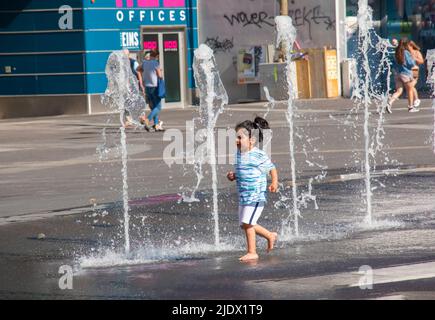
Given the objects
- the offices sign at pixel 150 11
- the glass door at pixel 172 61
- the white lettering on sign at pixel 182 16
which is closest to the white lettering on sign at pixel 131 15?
the offices sign at pixel 150 11

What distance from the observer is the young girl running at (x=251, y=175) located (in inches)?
420

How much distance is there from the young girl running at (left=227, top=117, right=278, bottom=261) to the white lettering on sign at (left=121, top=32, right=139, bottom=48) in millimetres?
24706

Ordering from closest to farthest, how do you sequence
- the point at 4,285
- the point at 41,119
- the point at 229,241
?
the point at 4,285
the point at 229,241
the point at 41,119

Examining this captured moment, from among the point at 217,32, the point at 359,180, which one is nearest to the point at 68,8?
the point at 217,32

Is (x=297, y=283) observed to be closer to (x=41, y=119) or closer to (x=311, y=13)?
(x=41, y=119)

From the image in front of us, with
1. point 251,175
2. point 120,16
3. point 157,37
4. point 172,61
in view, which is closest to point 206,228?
point 251,175

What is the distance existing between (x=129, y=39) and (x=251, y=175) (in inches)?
982

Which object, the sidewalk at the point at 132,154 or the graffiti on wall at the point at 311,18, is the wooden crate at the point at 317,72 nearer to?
the graffiti on wall at the point at 311,18

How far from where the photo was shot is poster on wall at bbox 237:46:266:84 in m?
36.7

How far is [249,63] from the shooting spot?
36812 millimetres

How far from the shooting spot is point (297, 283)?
30.3 ft

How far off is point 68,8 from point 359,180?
64.2ft

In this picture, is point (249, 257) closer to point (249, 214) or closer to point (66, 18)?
point (249, 214)
